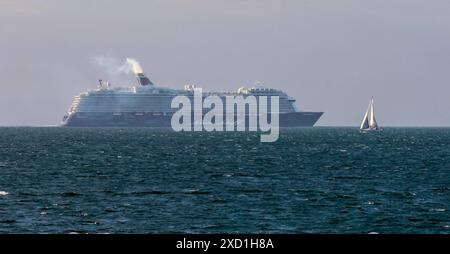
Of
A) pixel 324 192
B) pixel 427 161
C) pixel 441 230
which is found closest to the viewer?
pixel 441 230

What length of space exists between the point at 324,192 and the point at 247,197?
5.48 m

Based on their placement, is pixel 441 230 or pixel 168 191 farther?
pixel 168 191

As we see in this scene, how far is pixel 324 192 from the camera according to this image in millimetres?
44969
